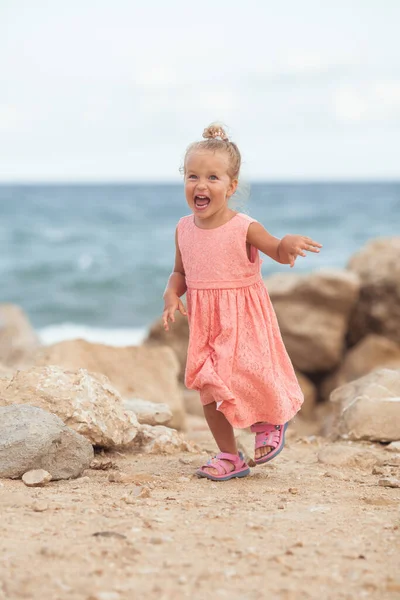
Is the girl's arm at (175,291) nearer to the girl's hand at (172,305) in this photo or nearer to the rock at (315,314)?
the girl's hand at (172,305)

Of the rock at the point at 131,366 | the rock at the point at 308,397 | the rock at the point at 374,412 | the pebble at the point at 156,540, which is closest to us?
the pebble at the point at 156,540

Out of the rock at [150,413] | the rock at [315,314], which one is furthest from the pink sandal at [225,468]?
the rock at [315,314]

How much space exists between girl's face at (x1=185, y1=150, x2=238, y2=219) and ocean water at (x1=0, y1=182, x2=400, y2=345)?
23 cm

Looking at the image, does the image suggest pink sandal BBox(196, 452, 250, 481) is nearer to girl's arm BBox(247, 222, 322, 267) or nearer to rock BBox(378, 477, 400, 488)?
rock BBox(378, 477, 400, 488)

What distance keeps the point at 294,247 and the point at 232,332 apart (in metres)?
→ 0.52

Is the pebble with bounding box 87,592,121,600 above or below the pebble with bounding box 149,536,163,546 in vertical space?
above

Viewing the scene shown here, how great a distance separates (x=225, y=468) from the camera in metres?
3.89

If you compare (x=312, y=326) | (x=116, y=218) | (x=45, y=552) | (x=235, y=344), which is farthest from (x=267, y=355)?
(x=116, y=218)

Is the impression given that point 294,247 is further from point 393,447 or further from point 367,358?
point 367,358

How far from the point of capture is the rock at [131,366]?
620 centimetres

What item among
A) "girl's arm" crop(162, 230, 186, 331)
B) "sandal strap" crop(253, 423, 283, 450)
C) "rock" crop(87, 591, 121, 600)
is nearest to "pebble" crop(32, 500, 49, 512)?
"rock" crop(87, 591, 121, 600)

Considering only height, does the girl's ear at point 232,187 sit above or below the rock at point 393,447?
above

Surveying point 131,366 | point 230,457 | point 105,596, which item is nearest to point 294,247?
point 230,457

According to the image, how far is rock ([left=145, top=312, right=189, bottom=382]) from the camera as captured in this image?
1044 centimetres
